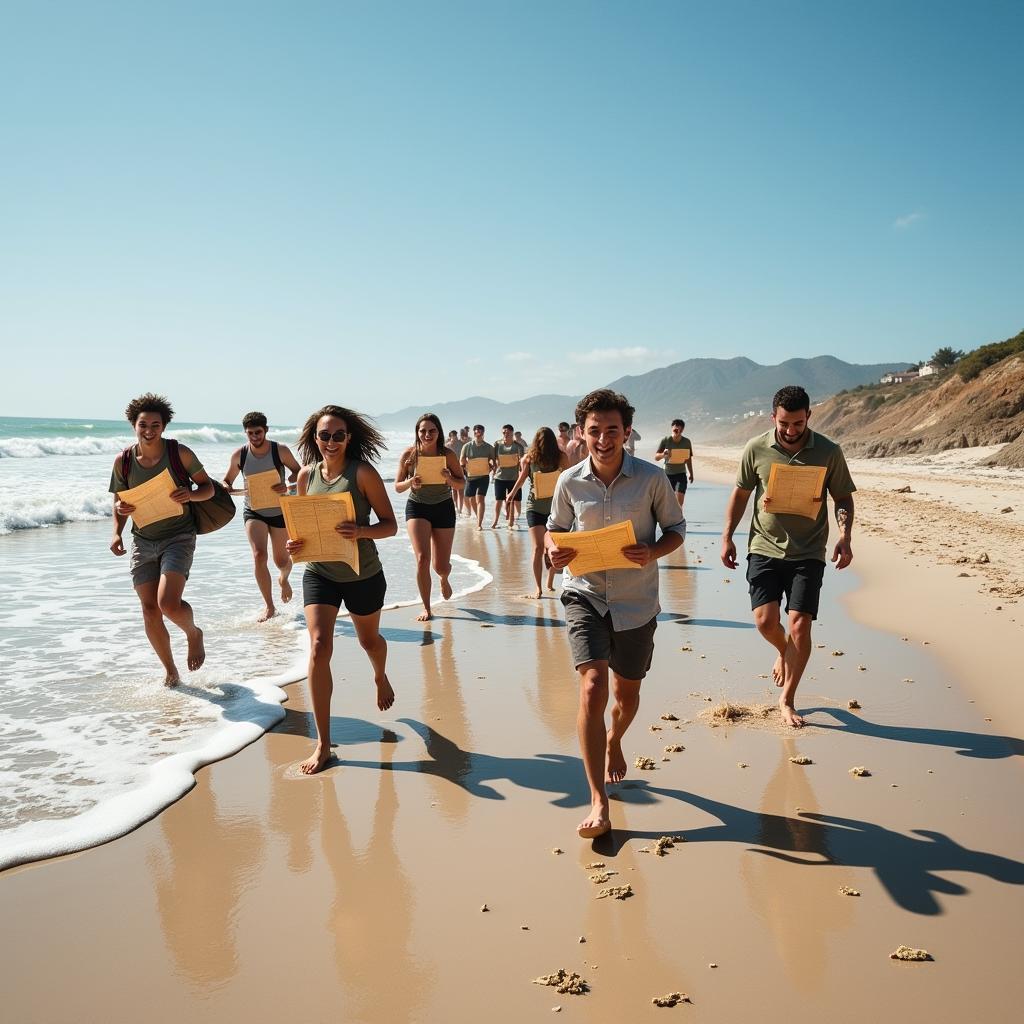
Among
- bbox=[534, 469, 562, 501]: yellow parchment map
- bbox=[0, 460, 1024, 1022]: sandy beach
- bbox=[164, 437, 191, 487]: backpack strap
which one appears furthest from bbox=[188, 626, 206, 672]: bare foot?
bbox=[534, 469, 562, 501]: yellow parchment map

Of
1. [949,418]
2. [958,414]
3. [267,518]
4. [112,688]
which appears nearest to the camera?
[112,688]

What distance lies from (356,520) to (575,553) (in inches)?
60.3

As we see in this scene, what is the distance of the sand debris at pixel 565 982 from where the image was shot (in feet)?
8.71

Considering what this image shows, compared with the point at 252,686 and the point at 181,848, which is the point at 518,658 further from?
the point at 181,848

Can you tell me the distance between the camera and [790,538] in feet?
17.3

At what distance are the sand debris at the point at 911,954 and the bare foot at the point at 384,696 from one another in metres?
3.33

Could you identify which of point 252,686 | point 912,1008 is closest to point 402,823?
point 912,1008

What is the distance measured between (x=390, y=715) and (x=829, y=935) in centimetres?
330

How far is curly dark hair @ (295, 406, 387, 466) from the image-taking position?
488 centimetres

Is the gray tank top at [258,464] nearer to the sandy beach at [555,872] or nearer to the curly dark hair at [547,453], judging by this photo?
the curly dark hair at [547,453]

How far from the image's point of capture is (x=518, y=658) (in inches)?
277

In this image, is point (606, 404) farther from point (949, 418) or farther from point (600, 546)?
point (949, 418)

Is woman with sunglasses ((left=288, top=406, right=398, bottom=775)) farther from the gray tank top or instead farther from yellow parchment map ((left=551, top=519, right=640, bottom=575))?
the gray tank top

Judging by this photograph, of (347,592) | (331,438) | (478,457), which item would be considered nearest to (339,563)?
(347,592)
